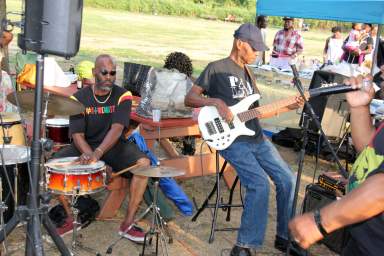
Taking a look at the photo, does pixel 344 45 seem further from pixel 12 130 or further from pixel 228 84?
pixel 12 130

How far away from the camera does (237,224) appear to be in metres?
5.16

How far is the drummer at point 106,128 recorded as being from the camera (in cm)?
471

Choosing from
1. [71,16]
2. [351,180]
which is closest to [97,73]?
[71,16]

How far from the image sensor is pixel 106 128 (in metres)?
4.91

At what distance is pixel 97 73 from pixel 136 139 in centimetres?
85

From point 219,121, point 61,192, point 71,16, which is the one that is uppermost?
point 71,16

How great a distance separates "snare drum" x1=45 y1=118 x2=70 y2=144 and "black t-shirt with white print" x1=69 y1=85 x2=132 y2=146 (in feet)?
1.84

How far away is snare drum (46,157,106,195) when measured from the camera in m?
3.89

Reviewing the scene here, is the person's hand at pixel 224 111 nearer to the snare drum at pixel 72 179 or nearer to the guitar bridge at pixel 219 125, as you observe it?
the guitar bridge at pixel 219 125

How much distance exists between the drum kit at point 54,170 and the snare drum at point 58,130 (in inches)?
21.8

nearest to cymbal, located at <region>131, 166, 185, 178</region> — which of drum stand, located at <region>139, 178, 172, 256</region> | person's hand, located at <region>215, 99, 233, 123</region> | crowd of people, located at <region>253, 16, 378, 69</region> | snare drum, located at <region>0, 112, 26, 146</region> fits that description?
drum stand, located at <region>139, 178, 172, 256</region>

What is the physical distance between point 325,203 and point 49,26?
293 centimetres

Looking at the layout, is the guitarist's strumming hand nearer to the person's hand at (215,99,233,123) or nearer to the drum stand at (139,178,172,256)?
the person's hand at (215,99,233,123)

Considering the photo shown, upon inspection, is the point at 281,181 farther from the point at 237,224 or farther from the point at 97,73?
Result: the point at 97,73
